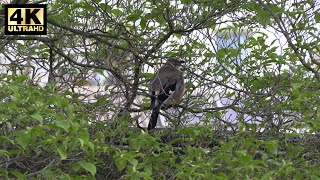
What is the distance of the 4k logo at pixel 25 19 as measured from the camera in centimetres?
544

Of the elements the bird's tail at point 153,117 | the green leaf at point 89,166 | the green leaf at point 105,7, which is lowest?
the green leaf at point 89,166

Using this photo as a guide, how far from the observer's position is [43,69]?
6027 mm

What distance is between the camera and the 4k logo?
17.9ft

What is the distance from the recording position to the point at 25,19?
572 cm

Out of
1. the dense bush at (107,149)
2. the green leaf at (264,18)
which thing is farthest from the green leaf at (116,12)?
the green leaf at (264,18)

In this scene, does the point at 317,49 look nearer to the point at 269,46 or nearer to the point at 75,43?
the point at 269,46

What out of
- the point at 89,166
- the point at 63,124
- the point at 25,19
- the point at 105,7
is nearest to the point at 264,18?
the point at 105,7

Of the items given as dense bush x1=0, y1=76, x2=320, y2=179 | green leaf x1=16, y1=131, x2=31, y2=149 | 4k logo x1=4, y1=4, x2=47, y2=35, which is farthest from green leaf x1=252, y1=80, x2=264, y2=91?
green leaf x1=16, y1=131, x2=31, y2=149

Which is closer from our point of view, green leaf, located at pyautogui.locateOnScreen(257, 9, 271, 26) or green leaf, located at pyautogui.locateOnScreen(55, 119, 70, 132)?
green leaf, located at pyautogui.locateOnScreen(55, 119, 70, 132)

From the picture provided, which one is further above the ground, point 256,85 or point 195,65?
point 195,65

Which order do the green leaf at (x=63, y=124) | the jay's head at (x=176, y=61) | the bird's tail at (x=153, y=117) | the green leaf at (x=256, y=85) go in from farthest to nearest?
the bird's tail at (x=153, y=117)
the jay's head at (x=176, y=61)
the green leaf at (x=256, y=85)
the green leaf at (x=63, y=124)

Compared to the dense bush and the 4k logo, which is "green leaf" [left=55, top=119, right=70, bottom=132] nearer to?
the dense bush

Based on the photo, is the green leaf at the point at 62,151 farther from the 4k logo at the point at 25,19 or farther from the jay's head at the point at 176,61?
the jay's head at the point at 176,61

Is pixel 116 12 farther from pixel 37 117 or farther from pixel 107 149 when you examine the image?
pixel 37 117
